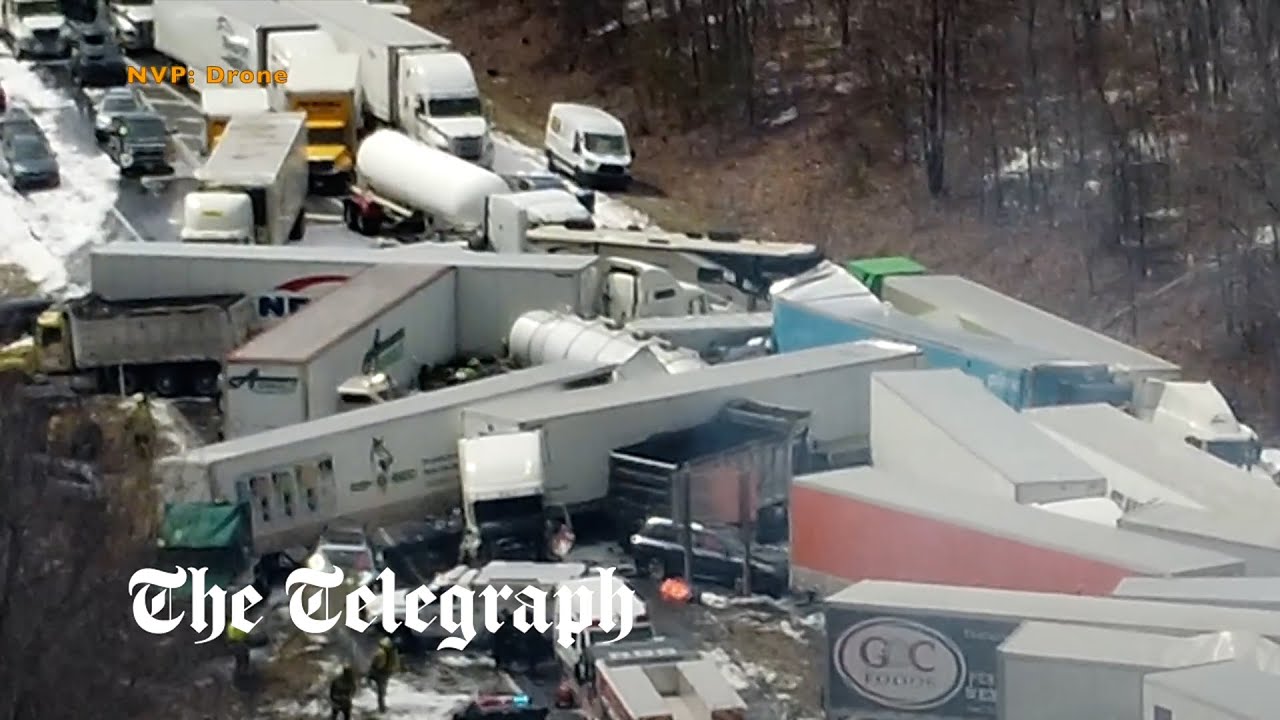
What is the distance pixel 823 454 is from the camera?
2122 centimetres

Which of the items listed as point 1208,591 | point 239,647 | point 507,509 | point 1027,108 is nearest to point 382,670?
point 239,647

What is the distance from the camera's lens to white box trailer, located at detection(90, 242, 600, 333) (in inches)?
935

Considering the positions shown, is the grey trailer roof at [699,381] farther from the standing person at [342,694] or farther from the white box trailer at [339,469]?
the standing person at [342,694]

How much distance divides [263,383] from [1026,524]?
6807 millimetres

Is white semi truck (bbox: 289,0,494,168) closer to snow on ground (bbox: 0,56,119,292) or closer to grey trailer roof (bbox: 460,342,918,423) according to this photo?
snow on ground (bbox: 0,56,119,292)

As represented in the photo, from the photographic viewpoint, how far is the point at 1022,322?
2364 centimetres

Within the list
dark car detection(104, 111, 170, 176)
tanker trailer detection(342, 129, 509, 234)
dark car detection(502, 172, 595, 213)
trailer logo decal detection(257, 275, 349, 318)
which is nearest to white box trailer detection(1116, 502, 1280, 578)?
trailer logo decal detection(257, 275, 349, 318)

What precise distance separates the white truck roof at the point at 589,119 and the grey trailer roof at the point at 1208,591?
579 inches

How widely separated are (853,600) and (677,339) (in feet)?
25.0

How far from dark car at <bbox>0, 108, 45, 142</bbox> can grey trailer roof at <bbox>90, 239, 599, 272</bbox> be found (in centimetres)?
627

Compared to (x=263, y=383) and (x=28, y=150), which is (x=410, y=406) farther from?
(x=28, y=150)

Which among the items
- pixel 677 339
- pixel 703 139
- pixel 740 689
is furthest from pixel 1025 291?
pixel 740 689

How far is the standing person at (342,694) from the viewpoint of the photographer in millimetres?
16281

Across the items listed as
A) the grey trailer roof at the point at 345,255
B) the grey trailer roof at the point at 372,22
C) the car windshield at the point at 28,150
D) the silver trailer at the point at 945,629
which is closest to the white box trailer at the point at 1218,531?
the silver trailer at the point at 945,629
